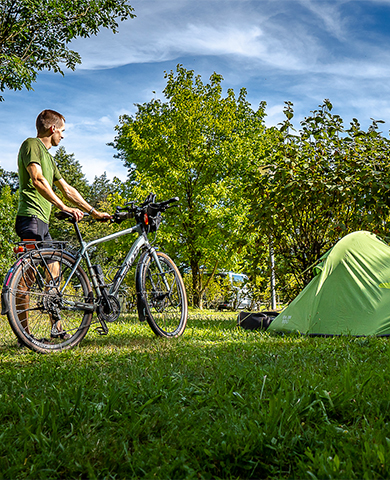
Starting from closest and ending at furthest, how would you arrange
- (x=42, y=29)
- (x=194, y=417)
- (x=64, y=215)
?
(x=194, y=417), (x=64, y=215), (x=42, y=29)

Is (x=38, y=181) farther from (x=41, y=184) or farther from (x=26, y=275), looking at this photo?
(x=26, y=275)

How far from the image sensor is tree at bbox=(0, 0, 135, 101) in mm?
11664

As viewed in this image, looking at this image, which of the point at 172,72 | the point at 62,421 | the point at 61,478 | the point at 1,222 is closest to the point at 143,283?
the point at 62,421

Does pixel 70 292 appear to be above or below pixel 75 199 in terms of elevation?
below

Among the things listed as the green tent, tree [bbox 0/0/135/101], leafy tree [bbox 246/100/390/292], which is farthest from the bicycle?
tree [bbox 0/0/135/101]

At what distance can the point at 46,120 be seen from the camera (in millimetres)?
3805

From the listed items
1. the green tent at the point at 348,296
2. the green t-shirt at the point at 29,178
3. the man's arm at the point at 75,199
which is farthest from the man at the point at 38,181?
the green tent at the point at 348,296

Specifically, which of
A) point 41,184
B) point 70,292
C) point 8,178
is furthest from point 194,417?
point 8,178

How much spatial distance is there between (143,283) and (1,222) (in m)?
11.1

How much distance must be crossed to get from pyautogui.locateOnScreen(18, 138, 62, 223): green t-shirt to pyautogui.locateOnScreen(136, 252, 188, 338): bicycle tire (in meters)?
1.05

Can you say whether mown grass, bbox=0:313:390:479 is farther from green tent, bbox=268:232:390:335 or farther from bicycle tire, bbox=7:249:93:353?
green tent, bbox=268:232:390:335

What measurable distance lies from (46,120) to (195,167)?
1243 centimetres

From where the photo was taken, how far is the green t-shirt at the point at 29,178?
141 inches

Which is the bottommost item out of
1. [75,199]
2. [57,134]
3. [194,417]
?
[194,417]
